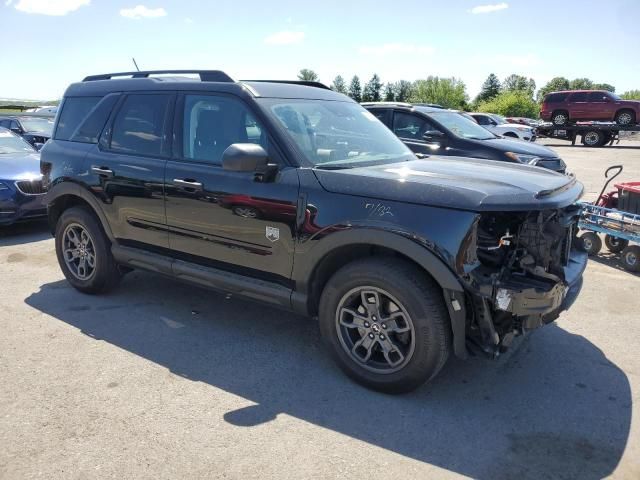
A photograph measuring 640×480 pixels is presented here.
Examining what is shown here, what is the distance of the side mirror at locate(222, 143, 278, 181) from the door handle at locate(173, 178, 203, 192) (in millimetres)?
537

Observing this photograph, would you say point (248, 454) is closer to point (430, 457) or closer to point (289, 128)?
point (430, 457)

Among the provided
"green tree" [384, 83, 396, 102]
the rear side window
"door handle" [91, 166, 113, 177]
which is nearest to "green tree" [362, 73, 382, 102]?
"green tree" [384, 83, 396, 102]

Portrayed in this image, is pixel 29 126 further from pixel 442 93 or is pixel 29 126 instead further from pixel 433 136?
pixel 442 93

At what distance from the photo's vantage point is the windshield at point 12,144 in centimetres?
898

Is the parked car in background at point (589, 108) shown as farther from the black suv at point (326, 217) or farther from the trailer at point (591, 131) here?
the black suv at point (326, 217)

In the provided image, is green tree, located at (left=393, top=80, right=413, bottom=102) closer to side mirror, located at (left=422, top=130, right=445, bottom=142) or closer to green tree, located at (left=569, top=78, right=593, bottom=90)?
green tree, located at (left=569, top=78, right=593, bottom=90)

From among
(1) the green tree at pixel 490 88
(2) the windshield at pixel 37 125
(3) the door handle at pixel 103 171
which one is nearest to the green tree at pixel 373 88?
(1) the green tree at pixel 490 88

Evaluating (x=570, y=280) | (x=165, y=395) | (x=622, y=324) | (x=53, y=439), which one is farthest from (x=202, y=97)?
(x=622, y=324)

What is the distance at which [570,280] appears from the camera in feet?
11.2

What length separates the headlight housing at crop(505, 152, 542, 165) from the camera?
8514 millimetres

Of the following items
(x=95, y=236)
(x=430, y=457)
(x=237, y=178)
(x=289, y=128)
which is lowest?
(x=430, y=457)

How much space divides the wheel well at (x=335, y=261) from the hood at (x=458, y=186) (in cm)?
35

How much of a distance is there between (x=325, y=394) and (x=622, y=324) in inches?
107

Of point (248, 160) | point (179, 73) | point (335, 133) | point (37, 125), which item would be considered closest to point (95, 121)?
point (179, 73)
